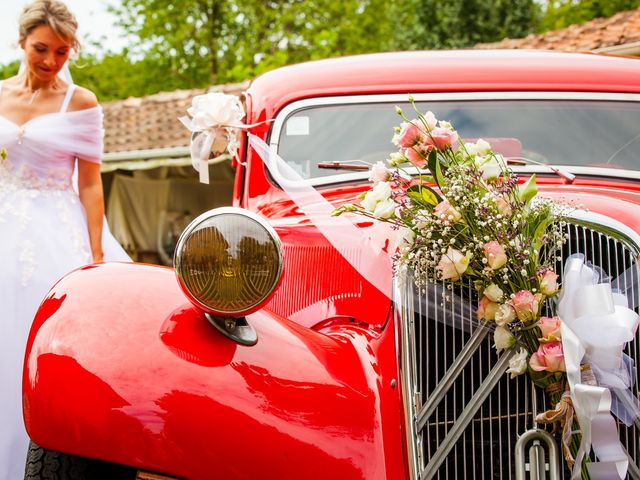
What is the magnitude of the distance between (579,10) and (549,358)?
A: 89.5 ft

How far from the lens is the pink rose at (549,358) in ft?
6.70

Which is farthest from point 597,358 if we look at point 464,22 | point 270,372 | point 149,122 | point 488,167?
point 464,22

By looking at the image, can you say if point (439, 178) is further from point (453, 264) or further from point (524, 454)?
point (524, 454)

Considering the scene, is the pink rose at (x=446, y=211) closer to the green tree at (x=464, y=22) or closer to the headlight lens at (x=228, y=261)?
the headlight lens at (x=228, y=261)

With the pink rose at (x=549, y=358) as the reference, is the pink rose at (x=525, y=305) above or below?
above

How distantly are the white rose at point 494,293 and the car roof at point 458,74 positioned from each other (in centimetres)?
137

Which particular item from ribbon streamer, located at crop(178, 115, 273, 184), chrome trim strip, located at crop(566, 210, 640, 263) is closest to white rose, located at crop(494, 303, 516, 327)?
chrome trim strip, located at crop(566, 210, 640, 263)

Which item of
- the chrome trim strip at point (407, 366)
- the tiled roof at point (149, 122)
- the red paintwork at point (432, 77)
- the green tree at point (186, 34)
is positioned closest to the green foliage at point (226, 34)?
the green tree at point (186, 34)

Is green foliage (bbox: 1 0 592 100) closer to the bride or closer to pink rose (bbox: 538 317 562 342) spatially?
the bride

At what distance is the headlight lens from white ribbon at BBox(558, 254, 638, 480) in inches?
30.1

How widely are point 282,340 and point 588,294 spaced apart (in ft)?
2.61

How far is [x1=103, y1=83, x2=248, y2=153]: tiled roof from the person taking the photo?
41.3ft

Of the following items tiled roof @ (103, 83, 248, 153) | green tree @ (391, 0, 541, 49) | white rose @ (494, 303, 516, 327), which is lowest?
white rose @ (494, 303, 516, 327)

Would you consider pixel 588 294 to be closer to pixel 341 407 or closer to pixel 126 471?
pixel 341 407
